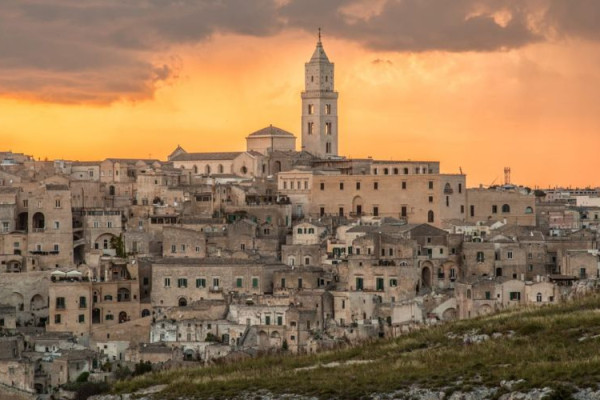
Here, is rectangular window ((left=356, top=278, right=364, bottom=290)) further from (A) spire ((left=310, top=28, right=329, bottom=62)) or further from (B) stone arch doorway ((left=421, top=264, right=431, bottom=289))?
(A) spire ((left=310, top=28, right=329, bottom=62))

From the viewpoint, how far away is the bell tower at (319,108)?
79188 mm

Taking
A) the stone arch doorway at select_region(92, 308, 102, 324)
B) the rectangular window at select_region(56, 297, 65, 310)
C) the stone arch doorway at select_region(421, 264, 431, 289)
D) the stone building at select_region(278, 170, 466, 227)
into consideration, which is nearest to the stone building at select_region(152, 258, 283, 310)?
the stone arch doorway at select_region(92, 308, 102, 324)

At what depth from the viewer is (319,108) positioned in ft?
260

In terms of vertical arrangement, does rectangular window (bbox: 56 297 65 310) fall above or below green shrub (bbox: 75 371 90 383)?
above

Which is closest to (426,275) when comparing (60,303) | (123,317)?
(123,317)

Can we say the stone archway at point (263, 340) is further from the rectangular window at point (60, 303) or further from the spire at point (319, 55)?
the spire at point (319, 55)

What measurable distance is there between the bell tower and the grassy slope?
1783 inches

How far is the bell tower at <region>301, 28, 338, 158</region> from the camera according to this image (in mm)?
79188

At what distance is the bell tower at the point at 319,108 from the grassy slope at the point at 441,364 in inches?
1783

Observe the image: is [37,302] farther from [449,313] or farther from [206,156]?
[206,156]

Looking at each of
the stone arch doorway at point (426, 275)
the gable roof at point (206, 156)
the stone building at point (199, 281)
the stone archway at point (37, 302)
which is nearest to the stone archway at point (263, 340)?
the stone building at point (199, 281)

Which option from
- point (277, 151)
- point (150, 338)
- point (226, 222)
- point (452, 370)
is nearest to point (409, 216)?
point (226, 222)

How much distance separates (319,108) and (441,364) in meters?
51.7

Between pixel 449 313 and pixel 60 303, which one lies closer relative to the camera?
pixel 449 313
